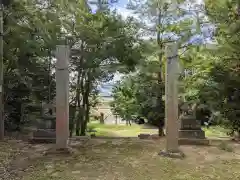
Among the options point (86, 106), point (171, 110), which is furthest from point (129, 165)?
point (86, 106)

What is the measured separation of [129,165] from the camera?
3969 millimetres

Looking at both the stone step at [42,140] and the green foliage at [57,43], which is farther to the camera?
the green foliage at [57,43]

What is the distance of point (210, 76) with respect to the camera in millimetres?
6254

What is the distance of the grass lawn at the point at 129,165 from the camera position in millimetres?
3543

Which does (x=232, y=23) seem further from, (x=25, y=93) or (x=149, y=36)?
(x=25, y=93)

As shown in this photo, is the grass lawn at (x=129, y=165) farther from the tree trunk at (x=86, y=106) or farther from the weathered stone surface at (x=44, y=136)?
the tree trunk at (x=86, y=106)

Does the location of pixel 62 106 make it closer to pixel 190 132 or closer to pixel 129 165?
pixel 129 165

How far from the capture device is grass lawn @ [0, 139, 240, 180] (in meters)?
3.54

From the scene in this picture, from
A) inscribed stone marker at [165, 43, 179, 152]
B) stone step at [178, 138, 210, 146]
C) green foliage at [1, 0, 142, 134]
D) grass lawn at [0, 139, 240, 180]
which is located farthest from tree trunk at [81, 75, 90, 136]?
inscribed stone marker at [165, 43, 179, 152]

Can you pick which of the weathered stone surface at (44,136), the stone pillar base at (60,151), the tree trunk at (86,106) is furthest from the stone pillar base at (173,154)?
the tree trunk at (86,106)

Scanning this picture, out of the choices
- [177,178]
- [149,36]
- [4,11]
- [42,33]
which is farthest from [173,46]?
[4,11]

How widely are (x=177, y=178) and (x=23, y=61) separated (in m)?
4.24

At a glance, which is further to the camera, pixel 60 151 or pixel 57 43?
pixel 57 43

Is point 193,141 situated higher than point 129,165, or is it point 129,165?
point 193,141
